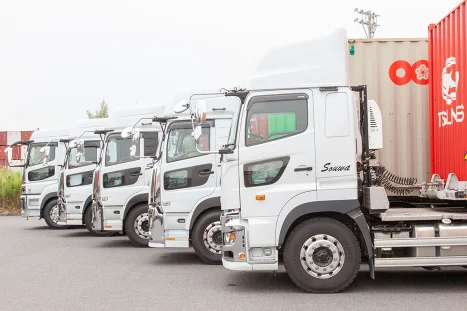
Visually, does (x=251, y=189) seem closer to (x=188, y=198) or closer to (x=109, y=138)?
(x=188, y=198)

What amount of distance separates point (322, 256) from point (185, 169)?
3906mm

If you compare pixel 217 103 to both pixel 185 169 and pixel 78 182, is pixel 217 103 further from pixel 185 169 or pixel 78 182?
pixel 78 182

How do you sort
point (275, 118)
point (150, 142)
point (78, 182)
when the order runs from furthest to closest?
1. point (78, 182)
2. point (150, 142)
3. point (275, 118)

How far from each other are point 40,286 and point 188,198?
119 inches

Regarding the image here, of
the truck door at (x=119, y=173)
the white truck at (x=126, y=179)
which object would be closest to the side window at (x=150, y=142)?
the white truck at (x=126, y=179)

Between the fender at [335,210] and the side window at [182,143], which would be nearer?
the fender at [335,210]

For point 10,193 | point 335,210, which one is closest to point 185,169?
point 335,210

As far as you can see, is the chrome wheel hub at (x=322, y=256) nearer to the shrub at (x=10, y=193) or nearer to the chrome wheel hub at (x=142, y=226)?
the chrome wheel hub at (x=142, y=226)

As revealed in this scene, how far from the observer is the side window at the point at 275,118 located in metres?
8.09

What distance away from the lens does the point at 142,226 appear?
1369 cm

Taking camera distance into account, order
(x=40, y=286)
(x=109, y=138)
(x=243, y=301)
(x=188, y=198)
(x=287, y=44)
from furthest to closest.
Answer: (x=109, y=138) < (x=188, y=198) < (x=40, y=286) < (x=287, y=44) < (x=243, y=301)

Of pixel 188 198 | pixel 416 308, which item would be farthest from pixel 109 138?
pixel 416 308

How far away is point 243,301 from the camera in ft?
25.7

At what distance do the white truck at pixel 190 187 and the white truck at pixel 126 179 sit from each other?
204cm
